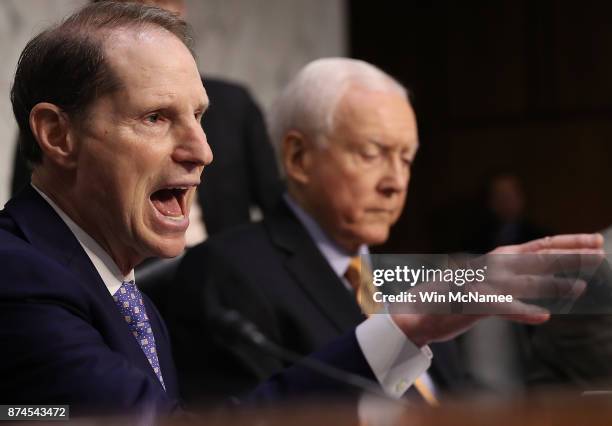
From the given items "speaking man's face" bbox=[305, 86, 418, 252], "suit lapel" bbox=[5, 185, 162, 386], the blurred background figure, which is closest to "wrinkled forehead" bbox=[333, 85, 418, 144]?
"speaking man's face" bbox=[305, 86, 418, 252]

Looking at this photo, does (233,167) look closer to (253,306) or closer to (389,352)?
(253,306)

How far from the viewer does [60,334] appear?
3.93ft

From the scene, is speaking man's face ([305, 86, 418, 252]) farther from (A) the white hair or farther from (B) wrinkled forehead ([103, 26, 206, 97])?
(B) wrinkled forehead ([103, 26, 206, 97])

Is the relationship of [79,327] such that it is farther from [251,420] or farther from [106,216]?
[251,420]

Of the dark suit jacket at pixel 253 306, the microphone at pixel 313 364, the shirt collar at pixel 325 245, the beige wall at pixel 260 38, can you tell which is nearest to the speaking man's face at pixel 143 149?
the microphone at pixel 313 364

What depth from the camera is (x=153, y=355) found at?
1.42 meters

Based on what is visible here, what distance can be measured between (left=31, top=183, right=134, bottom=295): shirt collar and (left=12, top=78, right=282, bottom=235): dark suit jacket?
4.05ft

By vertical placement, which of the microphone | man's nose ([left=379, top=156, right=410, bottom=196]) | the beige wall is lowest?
the beige wall

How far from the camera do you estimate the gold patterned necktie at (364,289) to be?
192cm

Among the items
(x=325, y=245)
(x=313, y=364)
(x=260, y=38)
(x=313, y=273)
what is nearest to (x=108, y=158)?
(x=313, y=364)

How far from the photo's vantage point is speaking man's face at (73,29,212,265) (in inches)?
52.4

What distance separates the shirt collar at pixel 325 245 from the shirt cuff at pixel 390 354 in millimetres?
659

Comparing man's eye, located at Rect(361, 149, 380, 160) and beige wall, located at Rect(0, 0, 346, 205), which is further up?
man's eye, located at Rect(361, 149, 380, 160)

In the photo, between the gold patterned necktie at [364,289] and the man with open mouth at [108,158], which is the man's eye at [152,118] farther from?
the gold patterned necktie at [364,289]
